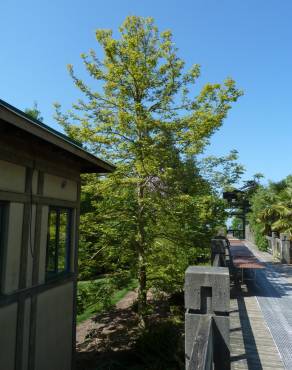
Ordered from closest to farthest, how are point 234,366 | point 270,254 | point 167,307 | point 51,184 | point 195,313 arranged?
point 195,313 < point 234,366 < point 51,184 < point 167,307 < point 270,254

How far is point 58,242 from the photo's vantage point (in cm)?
774

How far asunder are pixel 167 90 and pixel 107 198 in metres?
3.80

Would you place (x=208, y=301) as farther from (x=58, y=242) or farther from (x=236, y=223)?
(x=236, y=223)

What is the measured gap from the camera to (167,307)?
583 inches

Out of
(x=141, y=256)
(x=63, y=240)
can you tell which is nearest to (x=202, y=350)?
(x=63, y=240)

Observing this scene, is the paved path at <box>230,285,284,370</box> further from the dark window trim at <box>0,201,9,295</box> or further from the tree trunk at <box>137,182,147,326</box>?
the dark window trim at <box>0,201,9,295</box>

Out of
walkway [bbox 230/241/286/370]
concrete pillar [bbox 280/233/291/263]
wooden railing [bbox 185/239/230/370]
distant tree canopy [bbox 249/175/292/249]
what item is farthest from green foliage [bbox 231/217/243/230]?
wooden railing [bbox 185/239/230/370]

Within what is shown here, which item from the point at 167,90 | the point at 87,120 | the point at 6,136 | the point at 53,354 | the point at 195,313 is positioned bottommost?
the point at 53,354

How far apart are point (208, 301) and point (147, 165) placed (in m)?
6.19

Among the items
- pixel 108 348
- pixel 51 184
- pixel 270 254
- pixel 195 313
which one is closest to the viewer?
pixel 195 313

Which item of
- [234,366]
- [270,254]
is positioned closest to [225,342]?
[234,366]

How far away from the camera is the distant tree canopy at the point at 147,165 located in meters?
10.1

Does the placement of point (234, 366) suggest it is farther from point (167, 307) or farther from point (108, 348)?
point (167, 307)

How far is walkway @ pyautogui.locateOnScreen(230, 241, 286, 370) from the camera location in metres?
5.85
